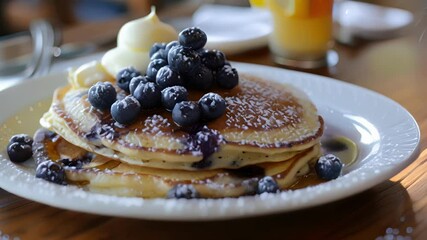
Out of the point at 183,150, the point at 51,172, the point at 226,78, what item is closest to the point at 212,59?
the point at 226,78

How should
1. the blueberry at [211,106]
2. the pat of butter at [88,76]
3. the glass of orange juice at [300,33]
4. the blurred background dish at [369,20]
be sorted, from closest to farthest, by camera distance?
the blueberry at [211,106] → the pat of butter at [88,76] → the glass of orange juice at [300,33] → the blurred background dish at [369,20]

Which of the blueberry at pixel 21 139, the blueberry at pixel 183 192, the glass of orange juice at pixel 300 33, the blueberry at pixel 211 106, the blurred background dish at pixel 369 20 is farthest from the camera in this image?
the blurred background dish at pixel 369 20

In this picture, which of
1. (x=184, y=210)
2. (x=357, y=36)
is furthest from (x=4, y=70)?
(x=184, y=210)

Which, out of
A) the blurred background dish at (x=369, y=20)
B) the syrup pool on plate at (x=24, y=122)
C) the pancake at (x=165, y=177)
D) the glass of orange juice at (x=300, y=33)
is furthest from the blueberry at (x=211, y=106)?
the blurred background dish at (x=369, y=20)

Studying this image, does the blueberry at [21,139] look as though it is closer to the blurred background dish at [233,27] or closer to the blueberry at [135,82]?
the blueberry at [135,82]

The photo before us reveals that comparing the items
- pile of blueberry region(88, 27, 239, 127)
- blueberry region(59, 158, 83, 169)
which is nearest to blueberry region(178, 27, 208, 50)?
pile of blueberry region(88, 27, 239, 127)

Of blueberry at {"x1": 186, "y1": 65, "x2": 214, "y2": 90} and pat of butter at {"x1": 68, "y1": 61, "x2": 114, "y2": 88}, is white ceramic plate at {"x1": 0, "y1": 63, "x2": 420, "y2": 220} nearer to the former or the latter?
pat of butter at {"x1": 68, "y1": 61, "x2": 114, "y2": 88}
